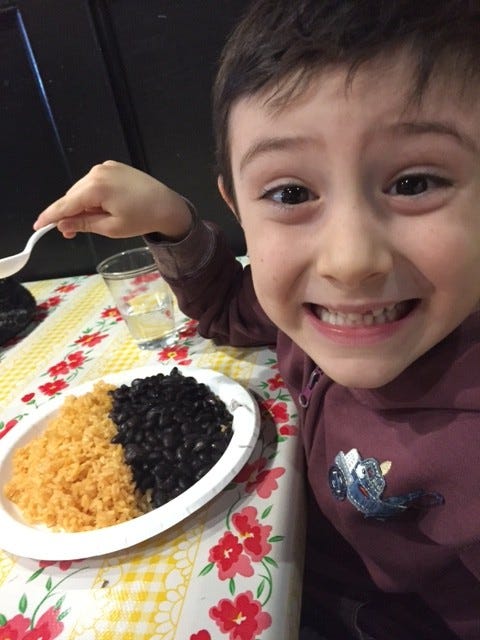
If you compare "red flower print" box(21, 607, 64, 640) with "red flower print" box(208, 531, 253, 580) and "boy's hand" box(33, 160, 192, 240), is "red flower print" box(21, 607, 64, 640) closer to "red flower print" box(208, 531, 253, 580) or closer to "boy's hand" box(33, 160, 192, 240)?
"red flower print" box(208, 531, 253, 580)

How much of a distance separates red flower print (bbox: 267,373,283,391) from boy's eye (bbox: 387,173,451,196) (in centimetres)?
38

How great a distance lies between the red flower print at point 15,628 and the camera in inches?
19.1

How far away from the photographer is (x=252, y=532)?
54 cm

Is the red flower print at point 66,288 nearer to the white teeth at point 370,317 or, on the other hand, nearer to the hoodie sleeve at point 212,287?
the hoodie sleeve at point 212,287

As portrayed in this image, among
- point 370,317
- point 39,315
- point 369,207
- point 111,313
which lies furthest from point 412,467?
point 39,315

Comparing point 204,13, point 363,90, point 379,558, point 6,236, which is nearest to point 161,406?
point 379,558

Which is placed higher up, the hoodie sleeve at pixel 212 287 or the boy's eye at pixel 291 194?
the boy's eye at pixel 291 194

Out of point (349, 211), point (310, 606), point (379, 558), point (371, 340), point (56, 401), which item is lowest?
point (310, 606)

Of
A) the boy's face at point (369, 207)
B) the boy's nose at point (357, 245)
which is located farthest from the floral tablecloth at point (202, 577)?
the boy's nose at point (357, 245)

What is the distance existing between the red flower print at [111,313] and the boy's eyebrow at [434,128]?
783 millimetres

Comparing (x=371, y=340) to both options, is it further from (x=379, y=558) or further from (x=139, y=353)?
(x=139, y=353)

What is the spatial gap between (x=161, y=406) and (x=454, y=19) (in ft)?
1.67

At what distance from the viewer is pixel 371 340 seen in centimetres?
52

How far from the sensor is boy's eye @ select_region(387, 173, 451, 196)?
0.45 meters
